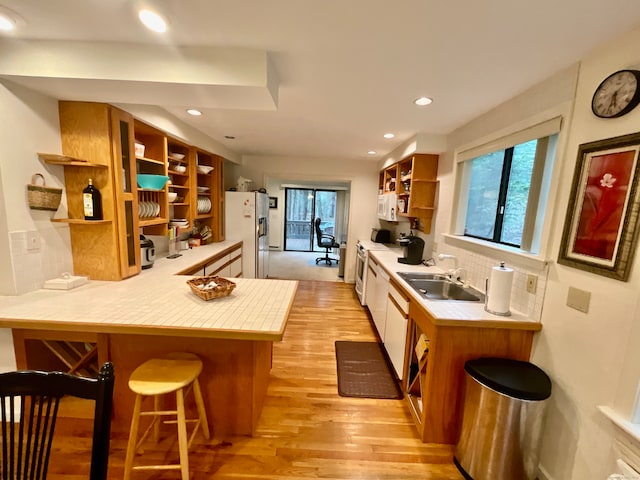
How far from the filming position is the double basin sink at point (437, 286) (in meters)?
2.27

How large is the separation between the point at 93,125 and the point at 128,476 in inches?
86.8

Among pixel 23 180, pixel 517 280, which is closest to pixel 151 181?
pixel 23 180

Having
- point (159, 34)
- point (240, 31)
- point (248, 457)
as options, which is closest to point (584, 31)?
point (240, 31)

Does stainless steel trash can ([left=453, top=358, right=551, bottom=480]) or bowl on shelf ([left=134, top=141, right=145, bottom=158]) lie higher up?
bowl on shelf ([left=134, top=141, right=145, bottom=158])

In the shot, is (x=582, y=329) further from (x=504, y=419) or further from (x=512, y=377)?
(x=504, y=419)

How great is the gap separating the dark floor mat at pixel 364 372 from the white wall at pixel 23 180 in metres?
2.38

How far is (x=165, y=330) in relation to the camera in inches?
56.1

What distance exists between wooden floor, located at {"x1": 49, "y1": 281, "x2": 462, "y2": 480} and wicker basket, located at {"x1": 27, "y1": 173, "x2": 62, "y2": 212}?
1.45 meters

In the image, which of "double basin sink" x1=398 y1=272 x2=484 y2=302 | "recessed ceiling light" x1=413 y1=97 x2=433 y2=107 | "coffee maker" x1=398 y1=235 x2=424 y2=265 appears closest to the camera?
"recessed ceiling light" x1=413 y1=97 x2=433 y2=107

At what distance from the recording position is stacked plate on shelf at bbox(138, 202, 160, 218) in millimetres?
2523

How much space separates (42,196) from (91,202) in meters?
0.25

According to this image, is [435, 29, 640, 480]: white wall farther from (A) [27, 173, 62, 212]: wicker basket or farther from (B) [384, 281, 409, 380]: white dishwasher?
(A) [27, 173, 62, 212]: wicker basket

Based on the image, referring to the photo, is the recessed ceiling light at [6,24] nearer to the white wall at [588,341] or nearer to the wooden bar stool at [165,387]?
the wooden bar stool at [165,387]

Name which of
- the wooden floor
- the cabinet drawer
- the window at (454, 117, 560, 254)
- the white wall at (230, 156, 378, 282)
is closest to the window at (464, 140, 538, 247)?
the window at (454, 117, 560, 254)
